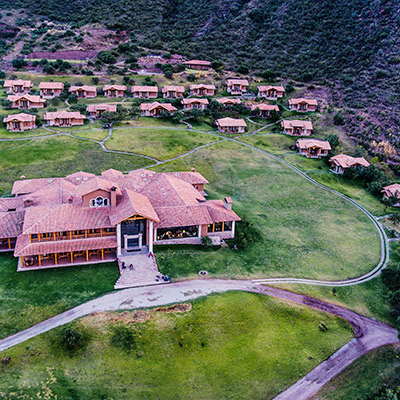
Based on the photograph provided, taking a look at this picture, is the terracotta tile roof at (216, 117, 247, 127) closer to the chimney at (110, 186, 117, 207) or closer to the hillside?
the hillside

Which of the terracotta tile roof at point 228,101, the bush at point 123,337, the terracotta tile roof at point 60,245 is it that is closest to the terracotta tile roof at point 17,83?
the terracotta tile roof at point 228,101

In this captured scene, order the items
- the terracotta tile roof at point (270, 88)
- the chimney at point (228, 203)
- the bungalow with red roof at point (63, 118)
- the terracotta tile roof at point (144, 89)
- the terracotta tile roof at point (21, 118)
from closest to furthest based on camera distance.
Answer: the chimney at point (228, 203) < the terracotta tile roof at point (21, 118) < the bungalow with red roof at point (63, 118) < the terracotta tile roof at point (144, 89) < the terracotta tile roof at point (270, 88)

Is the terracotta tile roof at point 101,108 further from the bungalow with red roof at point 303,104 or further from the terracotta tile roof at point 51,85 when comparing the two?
the bungalow with red roof at point 303,104

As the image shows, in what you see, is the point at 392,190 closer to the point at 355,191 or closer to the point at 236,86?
the point at 355,191

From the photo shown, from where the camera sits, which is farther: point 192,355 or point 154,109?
point 154,109

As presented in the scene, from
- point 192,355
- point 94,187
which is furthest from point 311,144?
point 192,355

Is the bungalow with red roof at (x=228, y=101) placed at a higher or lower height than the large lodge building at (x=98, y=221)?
higher

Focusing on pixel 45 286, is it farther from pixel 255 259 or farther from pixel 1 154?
pixel 1 154
